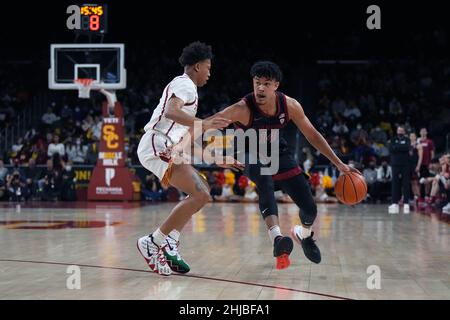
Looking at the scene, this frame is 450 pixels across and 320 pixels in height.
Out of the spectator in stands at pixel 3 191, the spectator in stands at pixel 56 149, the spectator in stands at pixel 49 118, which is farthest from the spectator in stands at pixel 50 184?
the spectator in stands at pixel 49 118

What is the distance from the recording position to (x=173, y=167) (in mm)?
5457

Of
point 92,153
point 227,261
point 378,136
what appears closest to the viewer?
point 227,261

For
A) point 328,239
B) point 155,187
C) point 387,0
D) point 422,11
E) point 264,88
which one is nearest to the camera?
point 264,88

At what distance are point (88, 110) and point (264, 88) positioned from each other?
695 inches

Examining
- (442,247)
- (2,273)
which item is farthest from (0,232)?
(442,247)

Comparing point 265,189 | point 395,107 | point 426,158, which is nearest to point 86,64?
point 426,158

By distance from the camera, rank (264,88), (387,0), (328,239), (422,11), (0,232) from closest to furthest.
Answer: (264,88) → (328,239) → (0,232) → (387,0) → (422,11)

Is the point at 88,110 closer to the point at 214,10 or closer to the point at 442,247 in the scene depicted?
the point at 214,10

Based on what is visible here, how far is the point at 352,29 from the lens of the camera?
23906 millimetres

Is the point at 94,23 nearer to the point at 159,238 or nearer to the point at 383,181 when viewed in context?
the point at 383,181

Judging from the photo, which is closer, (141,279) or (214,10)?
(141,279)

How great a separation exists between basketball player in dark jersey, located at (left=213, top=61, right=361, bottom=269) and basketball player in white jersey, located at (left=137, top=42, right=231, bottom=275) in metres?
0.37

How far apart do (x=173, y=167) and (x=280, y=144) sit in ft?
3.39

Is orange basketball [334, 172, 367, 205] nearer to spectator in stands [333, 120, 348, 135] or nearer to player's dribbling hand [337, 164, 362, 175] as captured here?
player's dribbling hand [337, 164, 362, 175]
